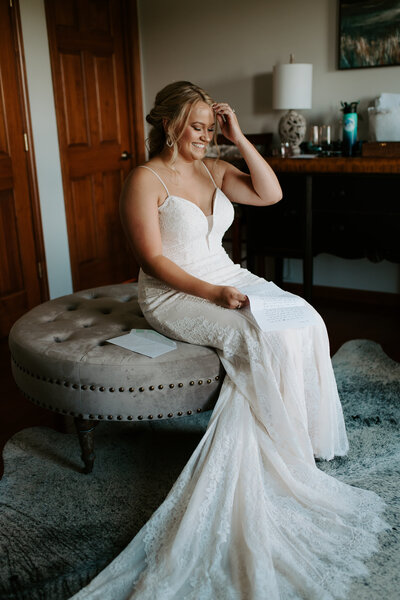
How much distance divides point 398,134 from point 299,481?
7.47 ft

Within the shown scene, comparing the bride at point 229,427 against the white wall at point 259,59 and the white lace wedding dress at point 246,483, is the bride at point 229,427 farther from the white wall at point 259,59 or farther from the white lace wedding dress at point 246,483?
the white wall at point 259,59

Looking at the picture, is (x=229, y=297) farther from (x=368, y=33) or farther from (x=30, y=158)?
(x=368, y=33)

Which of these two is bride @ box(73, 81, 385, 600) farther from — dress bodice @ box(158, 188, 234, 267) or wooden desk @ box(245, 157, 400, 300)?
wooden desk @ box(245, 157, 400, 300)

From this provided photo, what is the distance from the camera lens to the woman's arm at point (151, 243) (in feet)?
6.47

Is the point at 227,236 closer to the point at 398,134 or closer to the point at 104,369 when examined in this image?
the point at 398,134

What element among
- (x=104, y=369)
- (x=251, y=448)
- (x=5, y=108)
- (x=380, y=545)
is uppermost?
(x=5, y=108)

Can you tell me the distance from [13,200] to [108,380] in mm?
1998

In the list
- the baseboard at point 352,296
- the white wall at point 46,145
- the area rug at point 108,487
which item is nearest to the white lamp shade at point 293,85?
the baseboard at point 352,296

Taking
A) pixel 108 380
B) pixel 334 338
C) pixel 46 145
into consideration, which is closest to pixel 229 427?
pixel 108 380

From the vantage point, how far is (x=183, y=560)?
1.49 metres

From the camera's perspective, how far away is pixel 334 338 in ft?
10.8

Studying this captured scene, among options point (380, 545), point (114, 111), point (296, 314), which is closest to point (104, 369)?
point (296, 314)

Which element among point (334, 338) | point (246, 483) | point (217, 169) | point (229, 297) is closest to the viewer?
point (246, 483)

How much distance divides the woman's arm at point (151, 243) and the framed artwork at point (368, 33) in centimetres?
218
